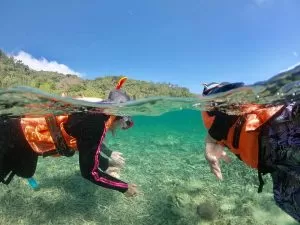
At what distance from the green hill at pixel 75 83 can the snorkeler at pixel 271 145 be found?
16.9 m

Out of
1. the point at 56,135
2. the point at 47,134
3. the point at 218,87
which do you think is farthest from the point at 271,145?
the point at 47,134

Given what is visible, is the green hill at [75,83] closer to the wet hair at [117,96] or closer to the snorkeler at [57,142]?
the wet hair at [117,96]

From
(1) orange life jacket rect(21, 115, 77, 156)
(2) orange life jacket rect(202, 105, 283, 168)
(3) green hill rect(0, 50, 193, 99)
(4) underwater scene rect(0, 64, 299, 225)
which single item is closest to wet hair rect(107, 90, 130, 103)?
(4) underwater scene rect(0, 64, 299, 225)

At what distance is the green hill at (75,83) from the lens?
22.7 metres

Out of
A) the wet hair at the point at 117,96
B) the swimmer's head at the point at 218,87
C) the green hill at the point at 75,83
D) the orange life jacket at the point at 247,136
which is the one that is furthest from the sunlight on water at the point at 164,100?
the green hill at the point at 75,83

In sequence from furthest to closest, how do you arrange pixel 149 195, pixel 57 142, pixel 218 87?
pixel 149 195 < pixel 57 142 < pixel 218 87

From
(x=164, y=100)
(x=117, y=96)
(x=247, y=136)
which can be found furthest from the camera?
(x=164, y=100)

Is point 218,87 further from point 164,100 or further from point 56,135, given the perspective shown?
point 56,135

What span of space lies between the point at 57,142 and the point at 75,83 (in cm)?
2045

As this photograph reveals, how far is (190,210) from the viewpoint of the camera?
7.58 meters

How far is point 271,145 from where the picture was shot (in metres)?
4.29

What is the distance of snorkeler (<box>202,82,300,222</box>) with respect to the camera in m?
4.06

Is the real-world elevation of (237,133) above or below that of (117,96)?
below

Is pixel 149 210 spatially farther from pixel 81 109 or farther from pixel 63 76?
pixel 63 76
